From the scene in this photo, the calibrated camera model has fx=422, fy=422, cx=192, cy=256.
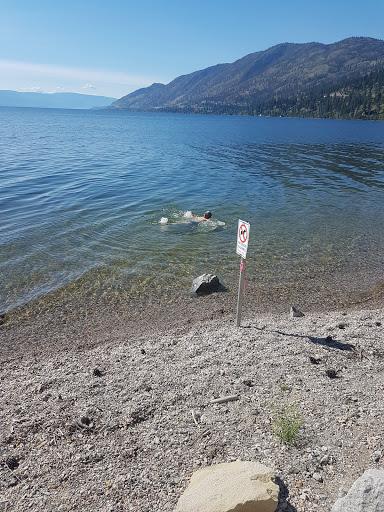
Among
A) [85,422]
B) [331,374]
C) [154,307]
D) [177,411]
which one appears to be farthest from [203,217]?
[85,422]

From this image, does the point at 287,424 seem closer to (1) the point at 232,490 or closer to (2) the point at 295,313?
(1) the point at 232,490

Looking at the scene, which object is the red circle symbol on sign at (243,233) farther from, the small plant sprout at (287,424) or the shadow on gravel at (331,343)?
the small plant sprout at (287,424)

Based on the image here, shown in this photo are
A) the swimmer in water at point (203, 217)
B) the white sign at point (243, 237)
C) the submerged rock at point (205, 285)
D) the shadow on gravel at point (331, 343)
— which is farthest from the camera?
the swimmer in water at point (203, 217)

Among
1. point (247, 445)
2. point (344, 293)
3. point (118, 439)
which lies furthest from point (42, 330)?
point (344, 293)

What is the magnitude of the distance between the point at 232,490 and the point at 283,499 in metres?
0.99

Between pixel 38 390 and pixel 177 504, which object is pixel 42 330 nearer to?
pixel 38 390

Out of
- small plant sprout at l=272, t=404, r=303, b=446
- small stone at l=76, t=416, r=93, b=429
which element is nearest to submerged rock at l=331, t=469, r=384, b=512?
small plant sprout at l=272, t=404, r=303, b=446

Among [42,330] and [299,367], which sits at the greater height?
[299,367]

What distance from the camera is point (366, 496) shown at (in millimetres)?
5430

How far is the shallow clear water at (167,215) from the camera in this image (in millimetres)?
18516

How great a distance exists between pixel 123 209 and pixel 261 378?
853 inches

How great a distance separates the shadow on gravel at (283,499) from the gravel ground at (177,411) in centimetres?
3

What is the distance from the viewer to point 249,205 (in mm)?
31219

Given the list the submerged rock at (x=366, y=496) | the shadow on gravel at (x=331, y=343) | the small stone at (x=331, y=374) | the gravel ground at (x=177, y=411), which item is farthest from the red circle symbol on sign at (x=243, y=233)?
the submerged rock at (x=366, y=496)
